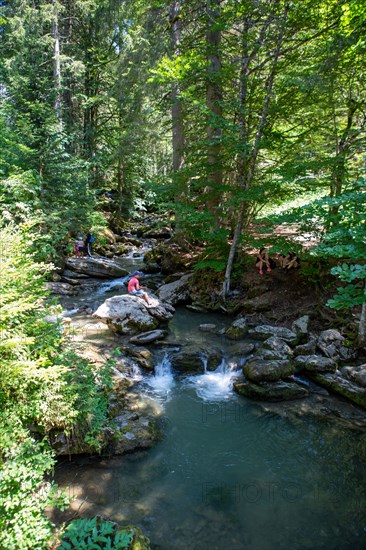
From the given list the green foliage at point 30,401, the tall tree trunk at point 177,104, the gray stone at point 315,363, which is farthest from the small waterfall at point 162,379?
the tall tree trunk at point 177,104

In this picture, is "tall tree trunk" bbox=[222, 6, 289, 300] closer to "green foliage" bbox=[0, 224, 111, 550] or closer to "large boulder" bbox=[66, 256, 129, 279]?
"large boulder" bbox=[66, 256, 129, 279]

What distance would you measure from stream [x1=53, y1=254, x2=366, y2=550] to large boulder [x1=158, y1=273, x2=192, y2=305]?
16.5 feet

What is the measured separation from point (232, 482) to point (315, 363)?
3.31m

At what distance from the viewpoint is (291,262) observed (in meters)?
9.66

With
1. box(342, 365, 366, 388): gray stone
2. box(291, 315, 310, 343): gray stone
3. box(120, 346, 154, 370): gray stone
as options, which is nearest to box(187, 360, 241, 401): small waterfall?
box(120, 346, 154, 370): gray stone

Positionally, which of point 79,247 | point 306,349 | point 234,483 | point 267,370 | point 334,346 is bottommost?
point 234,483

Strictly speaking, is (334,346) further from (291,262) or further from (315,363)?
(291,262)

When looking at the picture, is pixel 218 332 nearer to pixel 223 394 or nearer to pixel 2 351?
pixel 223 394

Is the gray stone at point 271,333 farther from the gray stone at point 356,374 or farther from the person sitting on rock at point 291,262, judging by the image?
the person sitting on rock at point 291,262

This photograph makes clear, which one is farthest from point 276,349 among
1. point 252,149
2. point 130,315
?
point 252,149

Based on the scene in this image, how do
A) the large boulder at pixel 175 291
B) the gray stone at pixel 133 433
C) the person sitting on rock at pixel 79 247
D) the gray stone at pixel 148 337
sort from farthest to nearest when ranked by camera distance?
the person sitting on rock at pixel 79 247
the large boulder at pixel 175 291
the gray stone at pixel 148 337
the gray stone at pixel 133 433

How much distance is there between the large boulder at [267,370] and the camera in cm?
639

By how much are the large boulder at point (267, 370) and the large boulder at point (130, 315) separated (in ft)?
10.9

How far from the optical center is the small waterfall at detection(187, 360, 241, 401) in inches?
255
